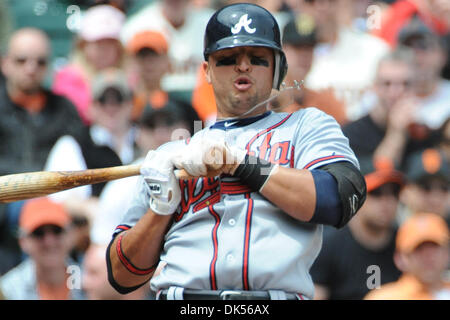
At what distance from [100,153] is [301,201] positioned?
3112mm

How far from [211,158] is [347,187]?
471mm

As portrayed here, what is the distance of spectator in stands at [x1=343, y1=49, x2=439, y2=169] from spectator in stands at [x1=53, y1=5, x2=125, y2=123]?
1919 mm

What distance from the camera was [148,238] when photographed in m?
3.21

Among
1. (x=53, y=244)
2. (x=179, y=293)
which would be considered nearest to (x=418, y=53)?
(x=53, y=244)

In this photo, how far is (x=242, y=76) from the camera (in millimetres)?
3182

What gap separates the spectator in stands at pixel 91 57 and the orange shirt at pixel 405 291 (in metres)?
2.55

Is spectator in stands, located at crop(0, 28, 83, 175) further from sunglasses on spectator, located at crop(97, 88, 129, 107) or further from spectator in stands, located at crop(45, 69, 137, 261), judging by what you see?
sunglasses on spectator, located at crop(97, 88, 129, 107)

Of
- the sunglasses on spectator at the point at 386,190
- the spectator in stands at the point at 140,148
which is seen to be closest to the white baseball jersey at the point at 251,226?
the spectator in stands at the point at 140,148

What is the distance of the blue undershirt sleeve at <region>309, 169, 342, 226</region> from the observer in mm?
2941

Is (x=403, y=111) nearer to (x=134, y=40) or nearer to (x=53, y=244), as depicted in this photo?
(x=134, y=40)

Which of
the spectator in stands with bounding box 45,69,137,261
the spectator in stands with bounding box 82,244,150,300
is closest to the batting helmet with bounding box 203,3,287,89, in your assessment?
the spectator in stands with bounding box 82,244,150,300

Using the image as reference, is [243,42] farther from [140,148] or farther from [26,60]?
[26,60]

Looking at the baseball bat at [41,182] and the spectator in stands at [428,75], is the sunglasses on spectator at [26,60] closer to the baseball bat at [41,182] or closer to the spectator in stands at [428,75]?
the spectator in stands at [428,75]

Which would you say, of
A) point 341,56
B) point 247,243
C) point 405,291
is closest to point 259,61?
point 247,243
